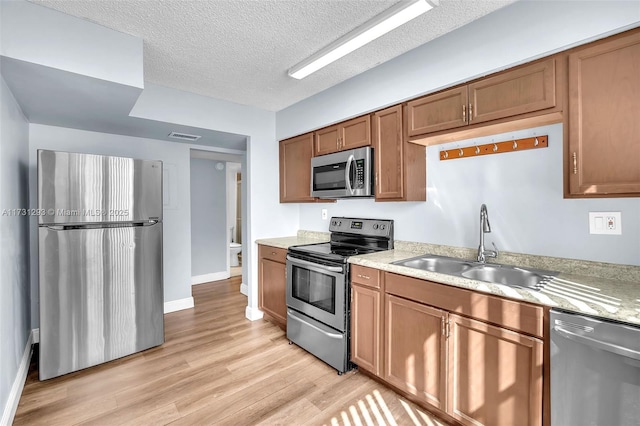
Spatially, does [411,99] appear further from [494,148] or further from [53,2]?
[53,2]

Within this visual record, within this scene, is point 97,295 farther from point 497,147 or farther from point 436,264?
point 497,147

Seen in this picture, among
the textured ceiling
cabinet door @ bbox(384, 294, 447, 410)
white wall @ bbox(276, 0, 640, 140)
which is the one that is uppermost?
the textured ceiling

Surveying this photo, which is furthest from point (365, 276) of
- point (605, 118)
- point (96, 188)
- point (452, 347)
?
point (96, 188)

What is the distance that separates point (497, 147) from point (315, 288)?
5.85 ft

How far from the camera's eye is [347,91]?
2.83 m

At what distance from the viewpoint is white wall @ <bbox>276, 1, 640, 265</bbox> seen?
5.23 ft

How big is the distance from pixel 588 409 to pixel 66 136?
441cm

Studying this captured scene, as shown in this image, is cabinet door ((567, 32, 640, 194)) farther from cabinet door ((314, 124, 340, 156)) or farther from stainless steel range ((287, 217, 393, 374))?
cabinet door ((314, 124, 340, 156))

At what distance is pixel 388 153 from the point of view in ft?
8.20

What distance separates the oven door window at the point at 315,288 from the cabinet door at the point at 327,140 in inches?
48.4

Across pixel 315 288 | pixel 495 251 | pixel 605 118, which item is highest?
pixel 605 118

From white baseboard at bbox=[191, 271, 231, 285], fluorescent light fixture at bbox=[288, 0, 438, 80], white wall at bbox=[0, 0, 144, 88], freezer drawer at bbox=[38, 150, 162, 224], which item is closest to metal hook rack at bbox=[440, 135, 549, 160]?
fluorescent light fixture at bbox=[288, 0, 438, 80]

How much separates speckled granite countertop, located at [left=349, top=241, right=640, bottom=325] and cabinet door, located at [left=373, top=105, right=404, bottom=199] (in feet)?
1.97

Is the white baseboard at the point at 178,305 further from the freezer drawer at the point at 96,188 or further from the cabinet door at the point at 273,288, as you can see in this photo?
the freezer drawer at the point at 96,188
